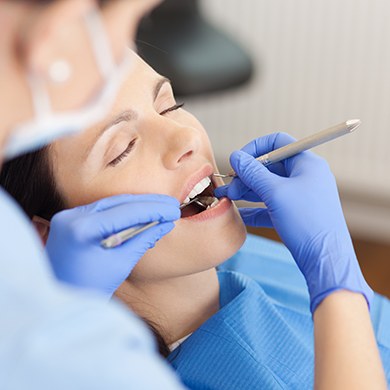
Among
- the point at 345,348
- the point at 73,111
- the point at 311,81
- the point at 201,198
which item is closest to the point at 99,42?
the point at 73,111

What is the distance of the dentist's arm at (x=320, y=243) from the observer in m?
1.20

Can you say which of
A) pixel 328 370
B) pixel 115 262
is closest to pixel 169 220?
pixel 115 262

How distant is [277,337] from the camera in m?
1.59

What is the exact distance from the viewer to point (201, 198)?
5.19 ft

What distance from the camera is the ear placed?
59.1 inches

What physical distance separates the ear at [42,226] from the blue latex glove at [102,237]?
6.8 inches

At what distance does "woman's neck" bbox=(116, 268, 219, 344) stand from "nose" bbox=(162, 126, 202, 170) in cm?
23

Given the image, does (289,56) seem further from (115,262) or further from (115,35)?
(115,35)

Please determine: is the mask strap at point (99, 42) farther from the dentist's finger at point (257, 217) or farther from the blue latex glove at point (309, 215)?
the dentist's finger at point (257, 217)

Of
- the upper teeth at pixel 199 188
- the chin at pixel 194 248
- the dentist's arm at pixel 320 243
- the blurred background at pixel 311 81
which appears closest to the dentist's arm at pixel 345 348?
the dentist's arm at pixel 320 243

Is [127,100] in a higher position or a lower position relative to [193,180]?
higher

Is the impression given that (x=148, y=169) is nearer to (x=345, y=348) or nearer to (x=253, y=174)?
(x=253, y=174)

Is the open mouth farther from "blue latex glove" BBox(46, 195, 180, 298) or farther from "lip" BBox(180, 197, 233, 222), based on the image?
"blue latex glove" BBox(46, 195, 180, 298)

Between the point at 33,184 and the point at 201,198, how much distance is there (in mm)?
314
